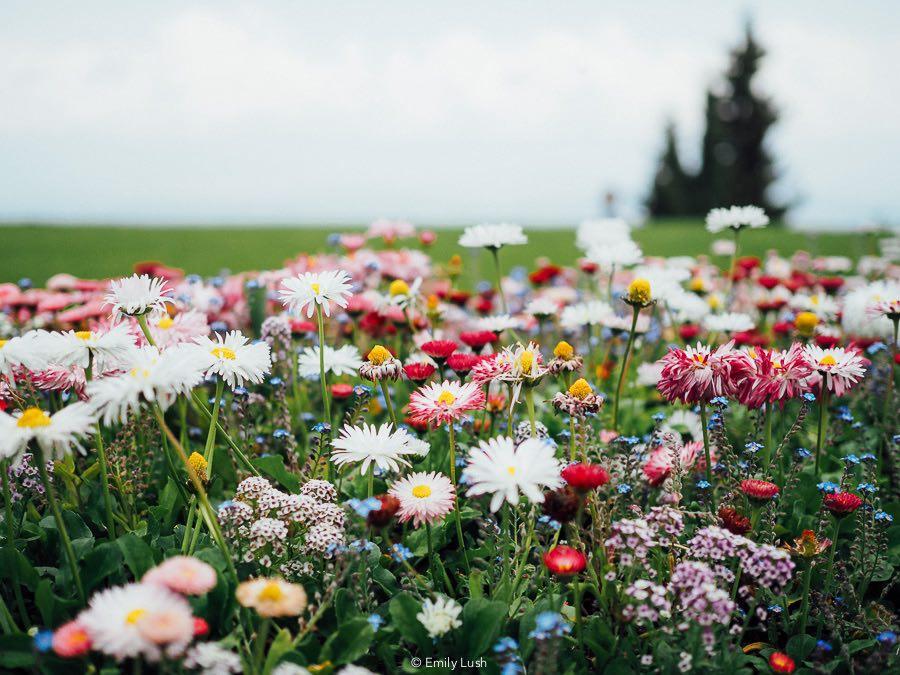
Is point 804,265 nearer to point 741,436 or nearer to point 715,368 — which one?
point 741,436

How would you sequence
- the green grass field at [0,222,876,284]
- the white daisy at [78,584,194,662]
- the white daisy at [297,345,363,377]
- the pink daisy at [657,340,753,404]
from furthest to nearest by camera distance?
the green grass field at [0,222,876,284], the white daisy at [297,345,363,377], the pink daisy at [657,340,753,404], the white daisy at [78,584,194,662]

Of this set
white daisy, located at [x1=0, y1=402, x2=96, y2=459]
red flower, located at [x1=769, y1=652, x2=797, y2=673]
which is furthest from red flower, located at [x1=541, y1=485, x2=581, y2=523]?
white daisy, located at [x1=0, y1=402, x2=96, y2=459]

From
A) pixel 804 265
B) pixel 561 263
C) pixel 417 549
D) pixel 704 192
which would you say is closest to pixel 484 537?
pixel 417 549

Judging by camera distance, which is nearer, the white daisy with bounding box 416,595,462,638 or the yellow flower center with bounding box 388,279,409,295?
the white daisy with bounding box 416,595,462,638

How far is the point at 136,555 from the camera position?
1.81 metres

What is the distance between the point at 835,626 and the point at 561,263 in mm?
8003

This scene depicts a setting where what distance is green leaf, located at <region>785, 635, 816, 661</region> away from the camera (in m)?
1.90

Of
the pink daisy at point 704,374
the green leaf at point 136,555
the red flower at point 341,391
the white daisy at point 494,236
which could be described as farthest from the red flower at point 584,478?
the white daisy at point 494,236

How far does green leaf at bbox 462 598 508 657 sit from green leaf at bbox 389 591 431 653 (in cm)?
11

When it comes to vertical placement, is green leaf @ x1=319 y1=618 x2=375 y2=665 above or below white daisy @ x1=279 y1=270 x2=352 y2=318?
below

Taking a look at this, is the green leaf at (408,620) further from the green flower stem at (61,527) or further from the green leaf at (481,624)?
the green flower stem at (61,527)

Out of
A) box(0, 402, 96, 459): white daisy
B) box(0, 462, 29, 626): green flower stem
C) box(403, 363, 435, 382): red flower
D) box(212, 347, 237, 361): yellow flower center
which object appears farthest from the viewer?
box(403, 363, 435, 382): red flower

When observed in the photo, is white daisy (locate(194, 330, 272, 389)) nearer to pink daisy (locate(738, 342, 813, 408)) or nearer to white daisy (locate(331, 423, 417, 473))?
white daisy (locate(331, 423, 417, 473))

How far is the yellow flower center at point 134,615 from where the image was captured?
1293 millimetres
